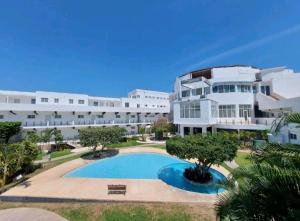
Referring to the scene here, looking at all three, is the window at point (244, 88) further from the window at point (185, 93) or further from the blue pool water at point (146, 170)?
the blue pool water at point (146, 170)

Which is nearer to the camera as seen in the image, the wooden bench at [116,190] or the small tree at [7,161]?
the wooden bench at [116,190]

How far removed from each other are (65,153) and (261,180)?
25.6 meters

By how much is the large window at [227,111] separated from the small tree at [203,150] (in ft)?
66.0

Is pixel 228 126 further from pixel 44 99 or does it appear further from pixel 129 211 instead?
pixel 44 99

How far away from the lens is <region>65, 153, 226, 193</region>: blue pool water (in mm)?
14398

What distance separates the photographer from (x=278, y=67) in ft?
118

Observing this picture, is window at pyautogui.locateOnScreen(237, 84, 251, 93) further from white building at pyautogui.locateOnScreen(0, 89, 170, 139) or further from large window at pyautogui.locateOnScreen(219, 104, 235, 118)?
white building at pyautogui.locateOnScreen(0, 89, 170, 139)

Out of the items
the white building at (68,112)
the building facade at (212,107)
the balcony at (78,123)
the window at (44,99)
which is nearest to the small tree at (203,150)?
the building facade at (212,107)

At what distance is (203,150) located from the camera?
1309cm

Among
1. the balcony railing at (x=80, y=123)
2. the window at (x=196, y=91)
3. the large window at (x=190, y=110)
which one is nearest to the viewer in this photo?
the large window at (x=190, y=110)

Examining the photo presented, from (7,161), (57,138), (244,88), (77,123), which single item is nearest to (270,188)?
(7,161)

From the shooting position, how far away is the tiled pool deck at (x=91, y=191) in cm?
1144

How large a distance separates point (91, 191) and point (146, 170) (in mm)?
6867

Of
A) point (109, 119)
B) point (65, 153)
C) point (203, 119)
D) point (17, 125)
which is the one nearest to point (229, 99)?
point (203, 119)
